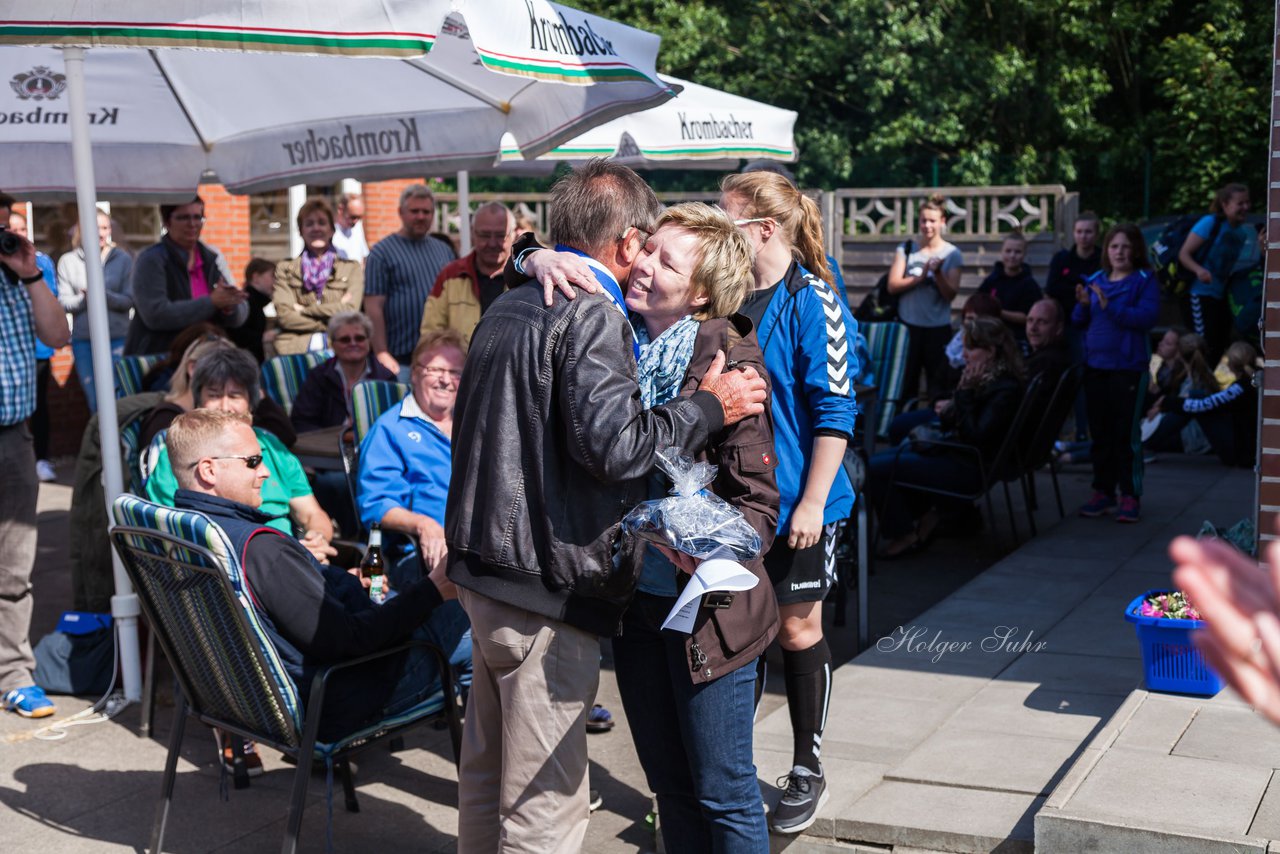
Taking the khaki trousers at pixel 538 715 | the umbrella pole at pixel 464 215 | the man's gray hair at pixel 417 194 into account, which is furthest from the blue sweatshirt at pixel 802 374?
the man's gray hair at pixel 417 194

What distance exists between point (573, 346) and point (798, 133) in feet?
59.0

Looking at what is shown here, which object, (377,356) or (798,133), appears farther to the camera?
(798,133)

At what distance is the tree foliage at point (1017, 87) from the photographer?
17.9 m

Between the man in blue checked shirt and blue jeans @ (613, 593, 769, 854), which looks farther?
the man in blue checked shirt

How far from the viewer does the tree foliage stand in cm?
1786

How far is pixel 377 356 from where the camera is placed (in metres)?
7.31

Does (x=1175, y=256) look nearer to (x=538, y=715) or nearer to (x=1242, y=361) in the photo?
(x=1242, y=361)

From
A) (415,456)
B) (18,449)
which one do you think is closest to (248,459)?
(415,456)

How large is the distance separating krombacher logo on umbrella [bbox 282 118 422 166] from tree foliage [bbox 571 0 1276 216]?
12522mm

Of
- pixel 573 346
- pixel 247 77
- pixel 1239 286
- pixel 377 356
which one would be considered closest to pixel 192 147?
pixel 247 77

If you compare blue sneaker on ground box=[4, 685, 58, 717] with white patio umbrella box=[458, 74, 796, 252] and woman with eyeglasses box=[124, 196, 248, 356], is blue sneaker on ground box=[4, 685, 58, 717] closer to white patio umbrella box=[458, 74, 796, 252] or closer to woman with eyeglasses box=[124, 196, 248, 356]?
woman with eyeglasses box=[124, 196, 248, 356]

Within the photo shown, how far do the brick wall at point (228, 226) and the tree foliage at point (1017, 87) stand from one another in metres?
9.25

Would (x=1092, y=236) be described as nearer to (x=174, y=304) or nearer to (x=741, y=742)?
(x=174, y=304)

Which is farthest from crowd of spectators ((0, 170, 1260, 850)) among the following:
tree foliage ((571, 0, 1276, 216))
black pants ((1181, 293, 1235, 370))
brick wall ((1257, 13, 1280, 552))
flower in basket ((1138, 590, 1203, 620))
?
tree foliage ((571, 0, 1276, 216))
